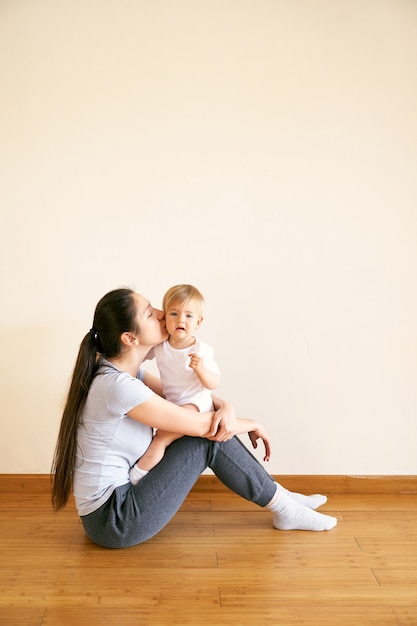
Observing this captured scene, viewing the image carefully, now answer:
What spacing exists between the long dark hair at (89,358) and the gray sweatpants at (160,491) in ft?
0.57

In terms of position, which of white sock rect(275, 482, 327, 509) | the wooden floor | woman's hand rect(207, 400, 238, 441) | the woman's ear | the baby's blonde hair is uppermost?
the baby's blonde hair

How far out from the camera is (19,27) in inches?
106

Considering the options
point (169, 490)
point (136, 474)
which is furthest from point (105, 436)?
point (169, 490)

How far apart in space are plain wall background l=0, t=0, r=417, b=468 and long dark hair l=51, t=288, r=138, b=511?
1.68 ft

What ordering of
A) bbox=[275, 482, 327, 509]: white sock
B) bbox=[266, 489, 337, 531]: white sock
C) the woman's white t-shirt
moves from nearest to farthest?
the woman's white t-shirt
bbox=[266, 489, 337, 531]: white sock
bbox=[275, 482, 327, 509]: white sock

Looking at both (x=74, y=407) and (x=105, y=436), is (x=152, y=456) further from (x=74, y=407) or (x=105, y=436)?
(x=74, y=407)

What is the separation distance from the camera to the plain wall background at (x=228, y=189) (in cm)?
269

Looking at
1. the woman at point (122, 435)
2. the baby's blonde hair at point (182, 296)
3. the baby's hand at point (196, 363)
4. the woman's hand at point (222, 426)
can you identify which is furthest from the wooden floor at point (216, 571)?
the baby's blonde hair at point (182, 296)

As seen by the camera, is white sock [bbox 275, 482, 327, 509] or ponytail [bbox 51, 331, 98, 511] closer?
ponytail [bbox 51, 331, 98, 511]

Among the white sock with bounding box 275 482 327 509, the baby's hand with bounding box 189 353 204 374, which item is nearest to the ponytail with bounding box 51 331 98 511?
the baby's hand with bounding box 189 353 204 374

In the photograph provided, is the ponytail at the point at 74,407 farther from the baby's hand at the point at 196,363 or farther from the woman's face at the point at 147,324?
the baby's hand at the point at 196,363

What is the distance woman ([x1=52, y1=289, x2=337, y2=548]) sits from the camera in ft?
7.35

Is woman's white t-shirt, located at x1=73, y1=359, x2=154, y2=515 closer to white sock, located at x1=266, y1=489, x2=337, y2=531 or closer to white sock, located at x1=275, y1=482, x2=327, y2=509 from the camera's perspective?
white sock, located at x1=266, y1=489, x2=337, y2=531

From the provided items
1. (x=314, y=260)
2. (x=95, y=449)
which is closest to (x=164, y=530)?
(x=95, y=449)
